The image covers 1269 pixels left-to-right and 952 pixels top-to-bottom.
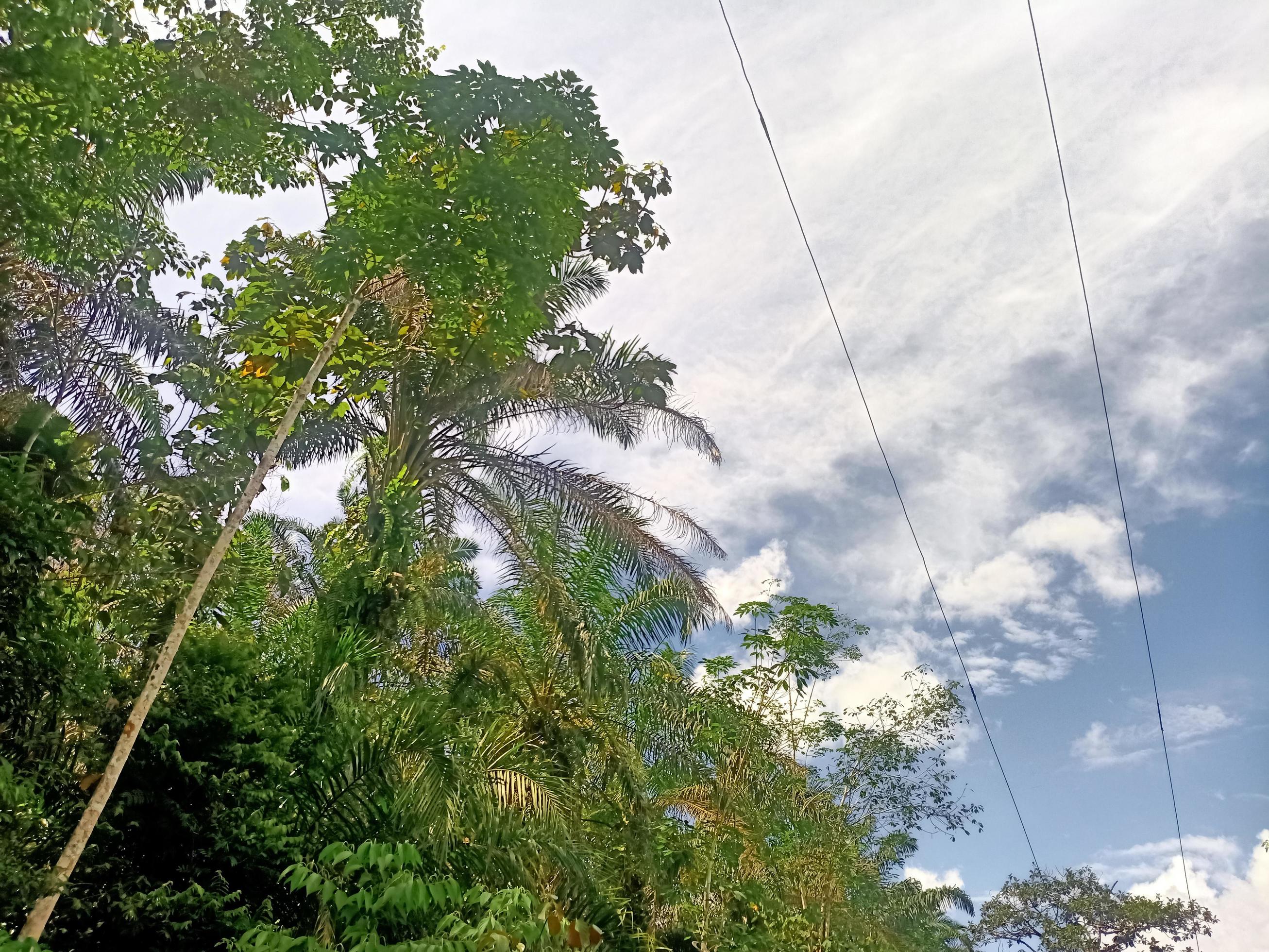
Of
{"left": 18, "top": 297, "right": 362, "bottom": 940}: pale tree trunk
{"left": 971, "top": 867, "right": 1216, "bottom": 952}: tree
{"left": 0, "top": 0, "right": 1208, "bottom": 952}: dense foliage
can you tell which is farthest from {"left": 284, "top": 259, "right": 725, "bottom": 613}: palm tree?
{"left": 971, "top": 867, "right": 1216, "bottom": 952}: tree

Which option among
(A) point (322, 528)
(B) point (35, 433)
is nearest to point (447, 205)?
(B) point (35, 433)

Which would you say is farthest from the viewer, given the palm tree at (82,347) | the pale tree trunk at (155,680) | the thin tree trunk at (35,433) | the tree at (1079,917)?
the tree at (1079,917)

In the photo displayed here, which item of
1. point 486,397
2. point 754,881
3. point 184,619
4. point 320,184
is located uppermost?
point 486,397

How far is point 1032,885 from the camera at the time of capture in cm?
2939

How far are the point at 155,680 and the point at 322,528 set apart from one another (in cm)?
575

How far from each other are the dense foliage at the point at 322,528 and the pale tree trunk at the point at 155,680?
0.14 meters

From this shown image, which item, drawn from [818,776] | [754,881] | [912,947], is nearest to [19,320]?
[754,881]

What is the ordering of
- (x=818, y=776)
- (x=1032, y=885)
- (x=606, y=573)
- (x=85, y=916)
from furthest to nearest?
(x=1032, y=885) → (x=818, y=776) → (x=606, y=573) → (x=85, y=916)

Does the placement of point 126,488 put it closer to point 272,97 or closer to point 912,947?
point 272,97

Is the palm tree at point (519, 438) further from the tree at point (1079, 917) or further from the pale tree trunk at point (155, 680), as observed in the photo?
the tree at point (1079, 917)

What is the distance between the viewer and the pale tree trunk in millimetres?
4090

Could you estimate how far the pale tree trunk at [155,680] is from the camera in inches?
161

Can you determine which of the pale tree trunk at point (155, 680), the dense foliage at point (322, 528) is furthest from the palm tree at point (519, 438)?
the pale tree trunk at point (155, 680)

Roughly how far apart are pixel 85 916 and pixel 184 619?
2083mm
